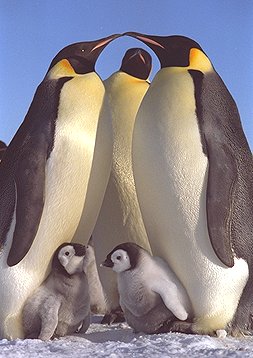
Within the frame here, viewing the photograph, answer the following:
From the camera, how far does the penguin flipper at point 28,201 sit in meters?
3.89

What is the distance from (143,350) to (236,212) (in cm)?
104

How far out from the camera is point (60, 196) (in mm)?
4000

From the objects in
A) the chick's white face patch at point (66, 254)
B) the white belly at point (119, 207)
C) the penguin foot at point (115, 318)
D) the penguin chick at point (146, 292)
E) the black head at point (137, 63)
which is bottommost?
the penguin foot at point (115, 318)

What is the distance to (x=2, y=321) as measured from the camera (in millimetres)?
3938

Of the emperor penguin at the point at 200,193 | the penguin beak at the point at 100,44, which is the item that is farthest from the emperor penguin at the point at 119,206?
the emperor penguin at the point at 200,193

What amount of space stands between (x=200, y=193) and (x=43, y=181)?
82 centimetres

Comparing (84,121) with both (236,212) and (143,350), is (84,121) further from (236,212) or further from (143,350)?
(143,350)

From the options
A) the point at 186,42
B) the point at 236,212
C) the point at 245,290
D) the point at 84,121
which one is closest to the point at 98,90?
the point at 84,121

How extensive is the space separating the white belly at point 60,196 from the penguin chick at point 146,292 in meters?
0.32

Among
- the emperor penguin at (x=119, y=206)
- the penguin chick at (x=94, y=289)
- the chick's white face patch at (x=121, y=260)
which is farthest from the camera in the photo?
the penguin chick at (x=94, y=289)

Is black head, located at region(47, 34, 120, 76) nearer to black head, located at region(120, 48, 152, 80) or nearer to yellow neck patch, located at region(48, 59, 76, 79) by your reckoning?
yellow neck patch, located at region(48, 59, 76, 79)

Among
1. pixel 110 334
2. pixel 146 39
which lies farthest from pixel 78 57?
pixel 110 334

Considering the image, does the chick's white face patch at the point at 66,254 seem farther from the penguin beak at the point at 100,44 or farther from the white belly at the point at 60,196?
the penguin beak at the point at 100,44

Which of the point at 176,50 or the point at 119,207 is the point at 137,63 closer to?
the point at 176,50
